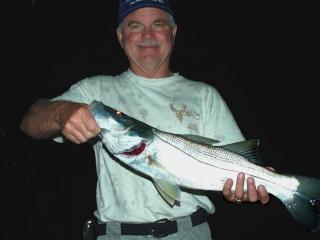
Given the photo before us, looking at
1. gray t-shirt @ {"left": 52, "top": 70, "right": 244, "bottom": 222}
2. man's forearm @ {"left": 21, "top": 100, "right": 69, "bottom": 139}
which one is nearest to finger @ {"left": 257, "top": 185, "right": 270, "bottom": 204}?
gray t-shirt @ {"left": 52, "top": 70, "right": 244, "bottom": 222}

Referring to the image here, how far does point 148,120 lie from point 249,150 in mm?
734

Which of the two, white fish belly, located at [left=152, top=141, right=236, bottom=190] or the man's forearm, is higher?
the man's forearm

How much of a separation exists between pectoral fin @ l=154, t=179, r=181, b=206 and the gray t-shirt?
15 centimetres

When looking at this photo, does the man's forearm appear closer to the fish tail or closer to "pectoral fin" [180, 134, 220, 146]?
"pectoral fin" [180, 134, 220, 146]

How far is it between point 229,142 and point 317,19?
14.1 metres

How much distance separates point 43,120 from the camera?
2.17m

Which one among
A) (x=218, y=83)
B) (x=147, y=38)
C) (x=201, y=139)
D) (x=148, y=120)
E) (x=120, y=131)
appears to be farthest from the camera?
(x=218, y=83)

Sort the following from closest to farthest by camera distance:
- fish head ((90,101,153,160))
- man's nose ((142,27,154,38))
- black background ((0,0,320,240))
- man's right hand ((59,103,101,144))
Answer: man's right hand ((59,103,101,144)), fish head ((90,101,153,160)), man's nose ((142,27,154,38)), black background ((0,0,320,240))

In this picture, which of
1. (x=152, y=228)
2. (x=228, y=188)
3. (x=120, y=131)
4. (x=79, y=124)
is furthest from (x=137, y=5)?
(x=152, y=228)

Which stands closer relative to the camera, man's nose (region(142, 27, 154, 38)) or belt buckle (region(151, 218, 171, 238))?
→ belt buckle (region(151, 218, 171, 238))

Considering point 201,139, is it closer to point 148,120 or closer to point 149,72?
point 148,120

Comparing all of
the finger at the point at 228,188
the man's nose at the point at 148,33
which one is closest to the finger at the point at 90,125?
the finger at the point at 228,188

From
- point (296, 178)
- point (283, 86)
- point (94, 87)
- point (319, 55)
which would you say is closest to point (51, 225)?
point (94, 87)

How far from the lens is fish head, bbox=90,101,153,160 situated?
198 centimetres
